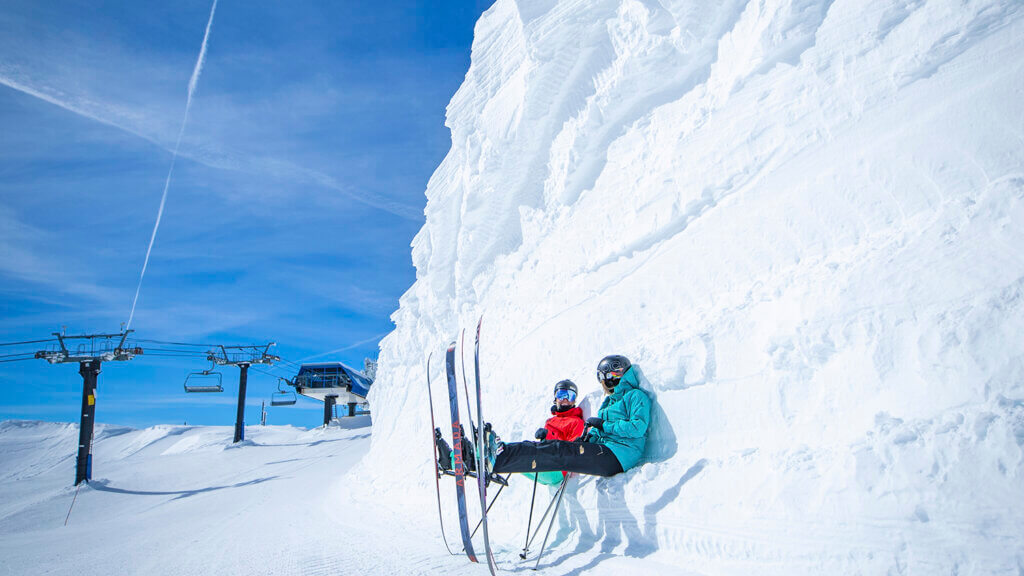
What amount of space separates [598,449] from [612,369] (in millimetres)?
811

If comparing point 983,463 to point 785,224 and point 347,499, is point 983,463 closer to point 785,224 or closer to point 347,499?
point 785,224

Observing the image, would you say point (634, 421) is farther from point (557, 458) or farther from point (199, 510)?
point (199, 510)

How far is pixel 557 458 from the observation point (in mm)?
4344

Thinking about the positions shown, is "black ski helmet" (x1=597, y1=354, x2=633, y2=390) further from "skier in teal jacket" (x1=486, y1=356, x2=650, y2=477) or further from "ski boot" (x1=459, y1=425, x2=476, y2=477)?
"ski boot" (x1=459, y1=425, x2=476, y2=477)

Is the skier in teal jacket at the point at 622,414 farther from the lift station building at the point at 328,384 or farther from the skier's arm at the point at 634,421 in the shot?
the lift station building at the point at 328,384

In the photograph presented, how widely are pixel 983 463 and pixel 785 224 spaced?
241 cm

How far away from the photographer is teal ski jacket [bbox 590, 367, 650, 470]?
4.44 meters

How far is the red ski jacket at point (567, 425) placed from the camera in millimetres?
5145

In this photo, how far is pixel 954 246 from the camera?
11.0 ft

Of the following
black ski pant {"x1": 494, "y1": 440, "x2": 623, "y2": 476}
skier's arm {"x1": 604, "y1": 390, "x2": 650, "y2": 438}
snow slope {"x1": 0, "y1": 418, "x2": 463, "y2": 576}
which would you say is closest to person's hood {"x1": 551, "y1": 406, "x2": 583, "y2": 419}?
skier's arm {"x1": 604, "y1": 390, "x2": 650, "y2": 438}


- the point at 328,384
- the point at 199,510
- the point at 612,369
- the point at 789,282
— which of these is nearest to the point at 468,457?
the point at 612,369

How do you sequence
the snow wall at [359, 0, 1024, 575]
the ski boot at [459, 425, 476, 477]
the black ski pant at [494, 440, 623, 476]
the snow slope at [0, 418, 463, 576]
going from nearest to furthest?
the snow wall at [359, 0, 1024, 575], the black ski pant at [494, 440, 623, 476], the ski boot at [459, 425, 476, 477], the snow slope at [0, 418, 463, 576]

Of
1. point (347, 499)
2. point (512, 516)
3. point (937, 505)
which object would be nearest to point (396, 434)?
point (347, 499)

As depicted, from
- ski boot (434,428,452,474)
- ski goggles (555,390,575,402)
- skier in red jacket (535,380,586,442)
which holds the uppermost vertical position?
ski goggles (555,390,575,402)
